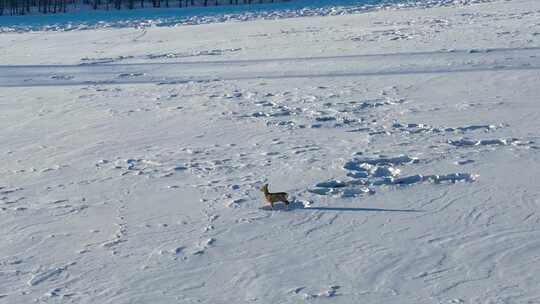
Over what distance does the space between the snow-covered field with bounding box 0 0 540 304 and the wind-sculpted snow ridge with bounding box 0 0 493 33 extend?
12.4 metres

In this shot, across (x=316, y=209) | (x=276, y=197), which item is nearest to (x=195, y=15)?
(x=276, y=197)

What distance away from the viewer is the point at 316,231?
19.1 ft

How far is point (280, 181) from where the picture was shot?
7.10m

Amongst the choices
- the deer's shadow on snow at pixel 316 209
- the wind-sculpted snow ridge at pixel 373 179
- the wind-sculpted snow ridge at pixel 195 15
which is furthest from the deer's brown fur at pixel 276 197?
the wind-sculpted snow ridge at pixel 195 15

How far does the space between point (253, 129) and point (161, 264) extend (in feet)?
13.3

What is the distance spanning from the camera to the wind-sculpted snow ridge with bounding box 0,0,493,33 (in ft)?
88.3

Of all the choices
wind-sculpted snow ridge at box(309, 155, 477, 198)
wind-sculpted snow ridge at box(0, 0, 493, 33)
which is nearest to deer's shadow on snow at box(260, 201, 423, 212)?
wind-sculpted snow ridge at box(309, 155, 477, 198)

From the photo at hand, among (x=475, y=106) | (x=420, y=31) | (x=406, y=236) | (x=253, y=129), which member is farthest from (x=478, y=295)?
(x=420, y=31)

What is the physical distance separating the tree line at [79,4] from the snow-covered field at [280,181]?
846 inches

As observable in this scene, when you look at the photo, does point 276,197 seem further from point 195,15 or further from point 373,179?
point 195,15

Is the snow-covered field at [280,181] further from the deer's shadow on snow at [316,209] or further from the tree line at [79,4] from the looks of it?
the tree line at [79,4]

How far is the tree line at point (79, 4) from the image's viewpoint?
35.3m

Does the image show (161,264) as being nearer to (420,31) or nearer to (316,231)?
(316,231)

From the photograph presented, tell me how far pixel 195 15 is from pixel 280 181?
888 inches
